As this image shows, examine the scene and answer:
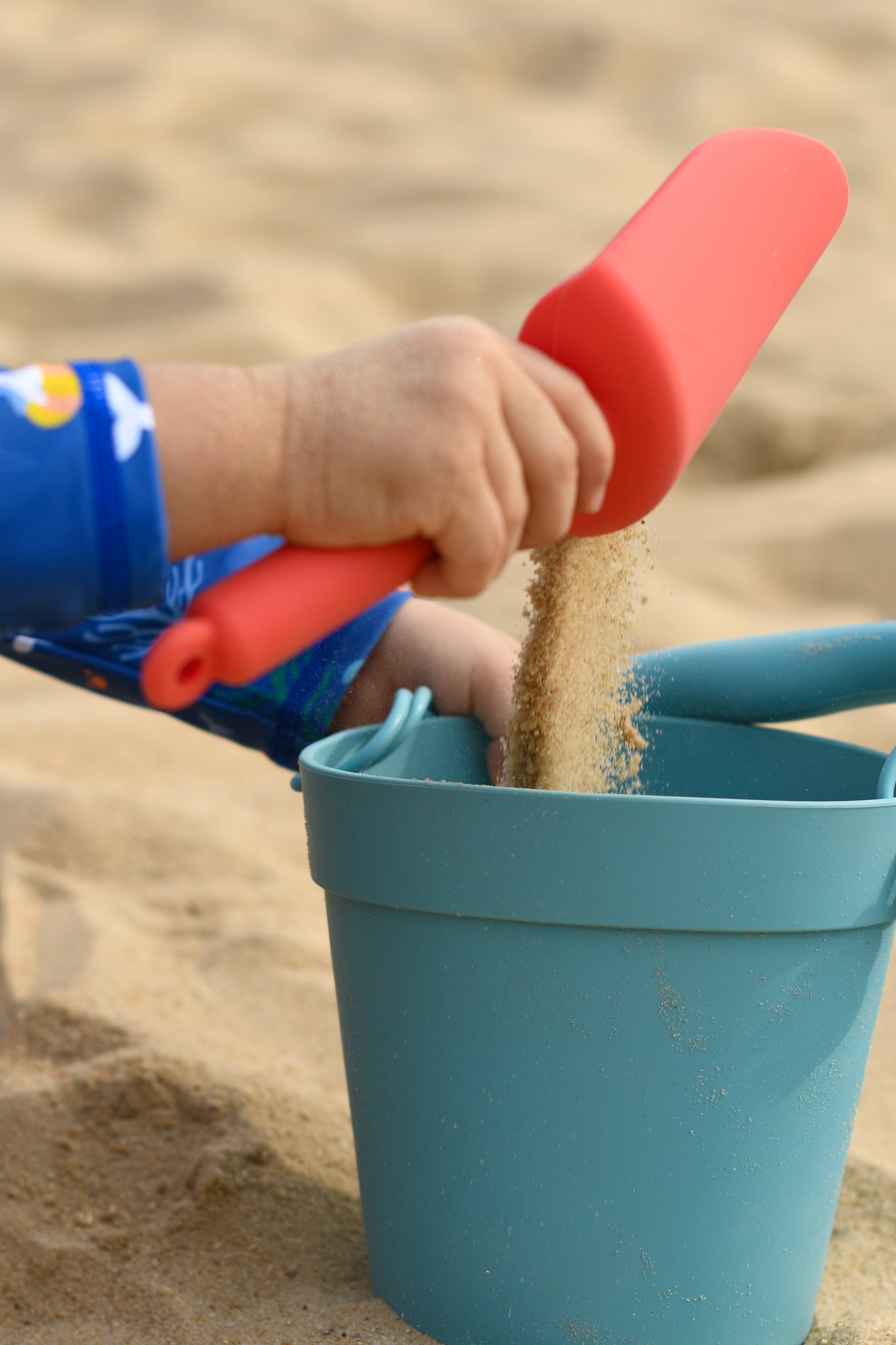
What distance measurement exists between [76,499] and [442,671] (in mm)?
395

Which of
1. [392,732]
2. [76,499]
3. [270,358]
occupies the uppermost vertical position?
[76,499]

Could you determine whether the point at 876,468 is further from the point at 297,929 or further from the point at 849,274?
the point at 297,929

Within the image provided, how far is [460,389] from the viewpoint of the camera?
593mm

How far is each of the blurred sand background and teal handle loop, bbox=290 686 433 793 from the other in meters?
0.31

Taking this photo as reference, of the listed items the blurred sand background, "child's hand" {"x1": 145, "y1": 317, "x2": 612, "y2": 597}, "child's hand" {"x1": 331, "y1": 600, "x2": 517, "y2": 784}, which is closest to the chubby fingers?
"child's hand" {"x1": 145, "y1": 317, "x2": 612, "y2": 597}

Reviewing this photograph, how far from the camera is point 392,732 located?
803mm

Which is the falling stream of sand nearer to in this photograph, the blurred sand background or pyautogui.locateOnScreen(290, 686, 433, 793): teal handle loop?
pyautogui.locateOnScreen(290, 686, 433, 793): teal handle loop

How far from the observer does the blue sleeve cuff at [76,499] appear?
0.59 m

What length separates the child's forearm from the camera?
0.61m

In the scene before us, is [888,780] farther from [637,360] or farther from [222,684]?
[222,684]

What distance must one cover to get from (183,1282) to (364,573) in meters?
0.48

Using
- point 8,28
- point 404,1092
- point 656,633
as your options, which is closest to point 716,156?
point 404,1092

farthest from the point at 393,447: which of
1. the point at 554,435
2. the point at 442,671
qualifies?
the point at 442,671

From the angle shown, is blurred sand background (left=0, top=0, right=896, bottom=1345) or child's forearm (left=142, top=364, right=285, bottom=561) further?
blurred sand background (left=0, top=0, right=896, bottom=1345)
